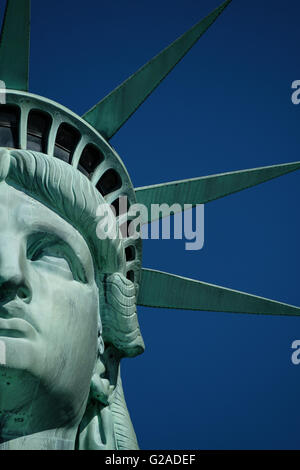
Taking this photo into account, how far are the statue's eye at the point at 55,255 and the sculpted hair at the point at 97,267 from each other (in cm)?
56

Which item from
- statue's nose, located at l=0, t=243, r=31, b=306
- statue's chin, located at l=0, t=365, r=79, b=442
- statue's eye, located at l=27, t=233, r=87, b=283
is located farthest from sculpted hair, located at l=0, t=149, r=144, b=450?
statue's nose, located at l=0, t=243, r=31, b=306

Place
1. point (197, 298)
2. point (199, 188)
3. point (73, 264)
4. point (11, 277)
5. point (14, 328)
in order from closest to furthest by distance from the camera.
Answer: point (14, 328) < point (11, 277) < point (73, 264) < point (197, 298) < point (199, 188)

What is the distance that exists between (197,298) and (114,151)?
274 centimetres

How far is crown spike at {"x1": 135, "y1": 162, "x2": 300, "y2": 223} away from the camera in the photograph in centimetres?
1468

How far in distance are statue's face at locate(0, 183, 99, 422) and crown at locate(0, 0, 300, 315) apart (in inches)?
72.8

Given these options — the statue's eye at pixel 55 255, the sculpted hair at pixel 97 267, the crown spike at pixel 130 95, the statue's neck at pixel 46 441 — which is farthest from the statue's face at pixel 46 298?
the crown spike at pixel 130 95

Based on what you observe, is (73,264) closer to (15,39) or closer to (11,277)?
(11,277)

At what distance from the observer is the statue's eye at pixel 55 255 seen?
11.6 meters

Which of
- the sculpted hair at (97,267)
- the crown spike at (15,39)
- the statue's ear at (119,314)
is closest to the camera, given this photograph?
the sculpted hair at (97,267)

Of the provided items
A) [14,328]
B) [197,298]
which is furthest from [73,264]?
[197,298]

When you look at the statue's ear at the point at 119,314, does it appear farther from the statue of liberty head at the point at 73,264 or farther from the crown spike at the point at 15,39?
the crown spike at the point at 15,39

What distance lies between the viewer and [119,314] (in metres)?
12.9

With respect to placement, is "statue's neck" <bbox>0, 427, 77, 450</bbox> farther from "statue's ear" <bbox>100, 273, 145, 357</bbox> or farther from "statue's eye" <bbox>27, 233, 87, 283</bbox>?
"statue's eye" <bbox>27, 233, 87, 283</bbox>
